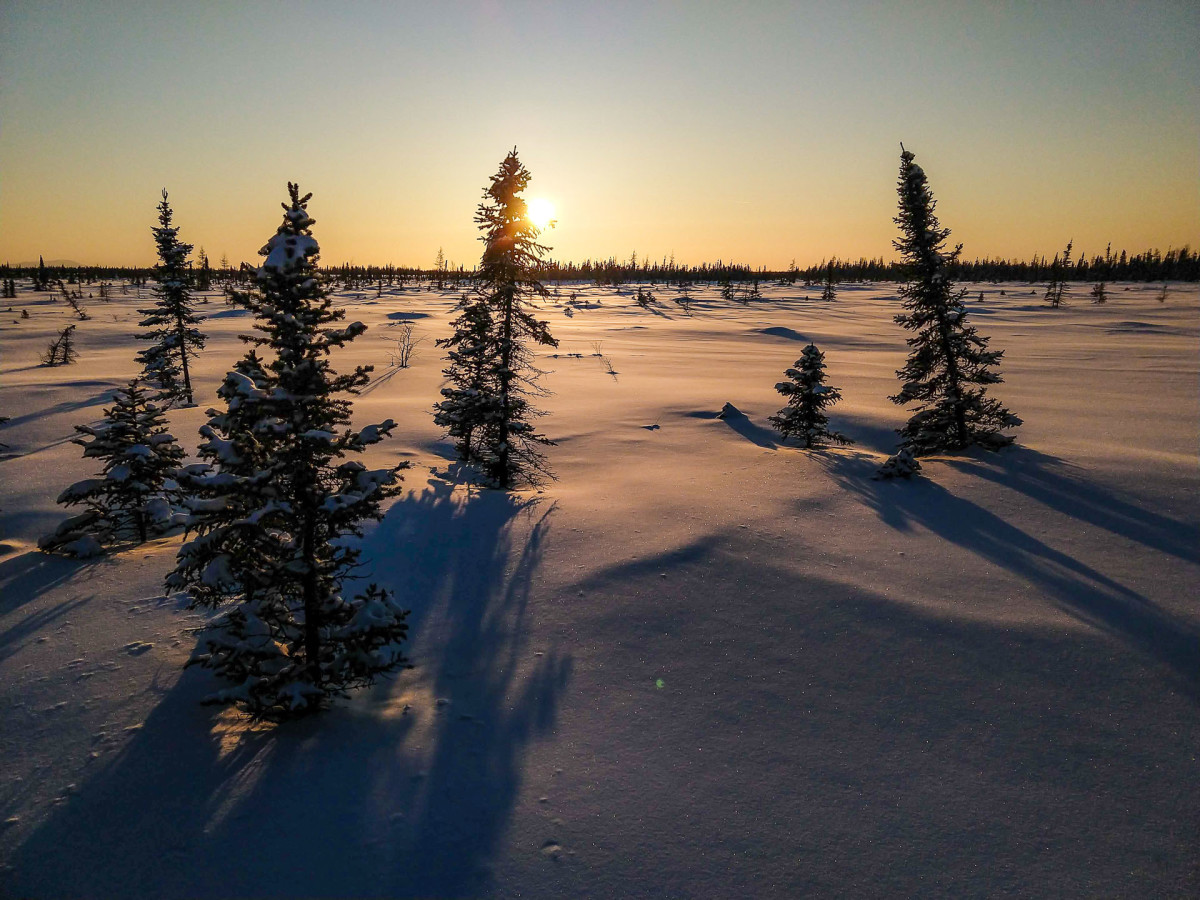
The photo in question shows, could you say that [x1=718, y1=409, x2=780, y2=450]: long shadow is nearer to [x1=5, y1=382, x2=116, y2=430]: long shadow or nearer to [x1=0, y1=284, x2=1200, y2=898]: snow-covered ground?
[x1=0, y1=284, x2=1200, y2=898]: snow-covered ground

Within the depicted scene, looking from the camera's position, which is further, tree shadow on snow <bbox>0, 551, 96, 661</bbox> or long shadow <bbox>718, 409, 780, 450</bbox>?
long shadow <bbox>718, 409, 780, 450</bbox>

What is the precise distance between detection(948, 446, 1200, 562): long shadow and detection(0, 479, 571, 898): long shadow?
8.94 metres

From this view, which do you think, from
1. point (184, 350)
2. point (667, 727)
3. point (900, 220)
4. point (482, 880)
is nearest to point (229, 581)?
point (482, 880)

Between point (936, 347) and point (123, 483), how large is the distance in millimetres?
16312

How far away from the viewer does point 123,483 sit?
832cm

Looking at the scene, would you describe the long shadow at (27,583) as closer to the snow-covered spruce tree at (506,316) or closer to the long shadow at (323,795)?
the long shadow at (323,795)

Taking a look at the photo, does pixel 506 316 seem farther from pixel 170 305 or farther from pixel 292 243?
pixel 170 305

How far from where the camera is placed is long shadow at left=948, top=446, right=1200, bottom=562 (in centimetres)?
831

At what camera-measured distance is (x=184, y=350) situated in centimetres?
2238

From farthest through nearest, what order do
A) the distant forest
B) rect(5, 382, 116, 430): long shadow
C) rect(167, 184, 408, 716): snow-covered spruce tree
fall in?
the distant forest < rect(5, 382, 116, 430): long shadow < rect(167, 184, 408, 716): snow-covered spruce tree

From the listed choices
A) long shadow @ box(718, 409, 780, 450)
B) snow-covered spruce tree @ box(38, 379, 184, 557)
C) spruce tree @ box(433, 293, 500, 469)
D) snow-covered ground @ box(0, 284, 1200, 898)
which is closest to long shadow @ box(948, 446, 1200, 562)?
snow-covered ground @ box(0, 284, 1200, 898)

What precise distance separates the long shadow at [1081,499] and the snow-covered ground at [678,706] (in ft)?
0.24

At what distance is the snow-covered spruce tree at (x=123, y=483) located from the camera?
26.8ft

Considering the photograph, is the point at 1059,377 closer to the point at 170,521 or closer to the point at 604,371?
the point at 604,371
